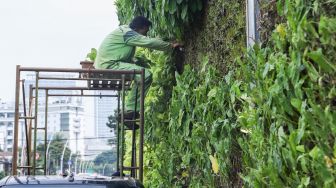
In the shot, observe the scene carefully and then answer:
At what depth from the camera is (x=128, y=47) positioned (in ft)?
25.8

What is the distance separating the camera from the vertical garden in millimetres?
2898

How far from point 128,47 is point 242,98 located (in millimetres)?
3862

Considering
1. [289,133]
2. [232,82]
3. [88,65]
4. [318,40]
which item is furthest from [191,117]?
[318,40]

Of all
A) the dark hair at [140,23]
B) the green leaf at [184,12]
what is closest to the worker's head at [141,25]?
the dark hair at [140,23]

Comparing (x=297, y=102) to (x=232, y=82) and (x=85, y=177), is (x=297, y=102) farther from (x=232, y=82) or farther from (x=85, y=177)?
(x=85, y=177)

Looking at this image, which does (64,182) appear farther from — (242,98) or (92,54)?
(92,54)

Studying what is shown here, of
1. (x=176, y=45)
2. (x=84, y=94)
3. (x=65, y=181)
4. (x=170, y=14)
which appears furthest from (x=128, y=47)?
(x=65, y=181)

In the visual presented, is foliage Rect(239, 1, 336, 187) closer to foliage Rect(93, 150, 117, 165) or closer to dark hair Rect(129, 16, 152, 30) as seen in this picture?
dark hair Rect(129, 16, 152, 30)

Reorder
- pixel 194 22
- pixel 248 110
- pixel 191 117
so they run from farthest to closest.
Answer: pixel 194 22
pixel 191 117
pixel 248 110

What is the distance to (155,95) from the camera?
344 inches

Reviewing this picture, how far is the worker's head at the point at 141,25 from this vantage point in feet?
25.8

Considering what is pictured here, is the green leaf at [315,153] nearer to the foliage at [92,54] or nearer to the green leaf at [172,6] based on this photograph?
the green leaf at [172,6]

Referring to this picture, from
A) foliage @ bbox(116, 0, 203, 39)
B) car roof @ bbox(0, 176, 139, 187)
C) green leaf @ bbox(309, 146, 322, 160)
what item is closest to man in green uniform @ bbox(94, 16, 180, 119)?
foliage @ bbox(116, 0, 203, 39)

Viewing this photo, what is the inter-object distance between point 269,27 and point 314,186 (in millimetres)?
1530
